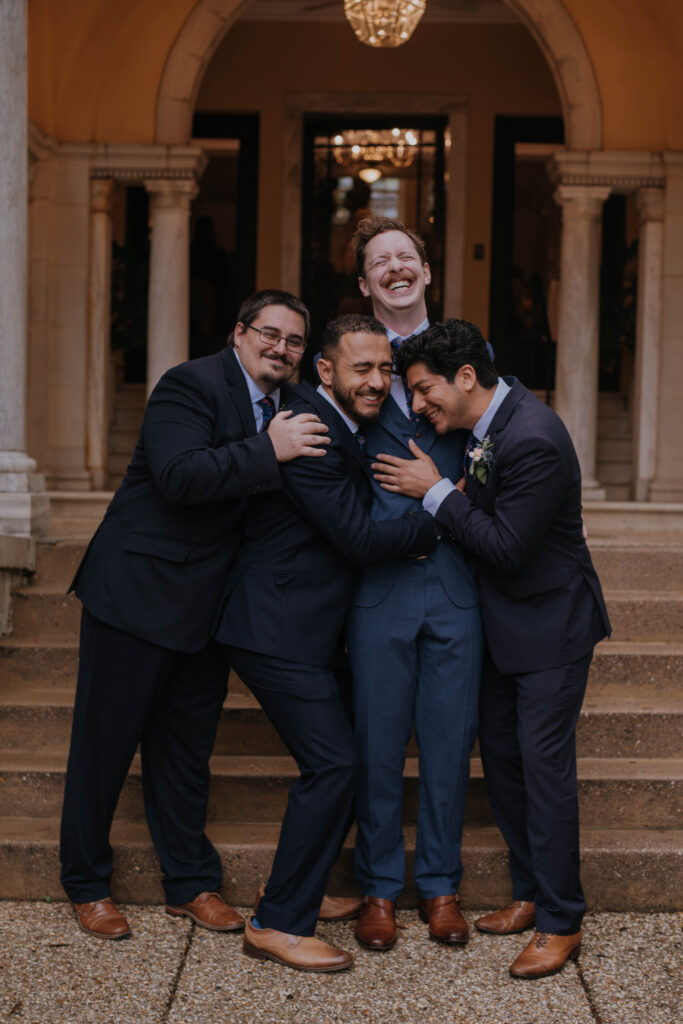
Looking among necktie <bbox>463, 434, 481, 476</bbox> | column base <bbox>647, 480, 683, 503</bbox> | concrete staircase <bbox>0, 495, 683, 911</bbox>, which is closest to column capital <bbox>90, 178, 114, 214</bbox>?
concrete staircase <bbox>0, 495, 683, 911</bbox>

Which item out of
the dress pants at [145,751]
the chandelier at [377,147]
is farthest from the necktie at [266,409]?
the chandelier at [377,147]

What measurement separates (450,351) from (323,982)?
1.86m

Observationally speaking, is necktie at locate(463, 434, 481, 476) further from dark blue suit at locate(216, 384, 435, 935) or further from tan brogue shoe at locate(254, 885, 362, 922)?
tan brogue shoe at locate(254, 885, 362, 922)

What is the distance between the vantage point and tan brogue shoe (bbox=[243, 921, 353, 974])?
3.21 metres

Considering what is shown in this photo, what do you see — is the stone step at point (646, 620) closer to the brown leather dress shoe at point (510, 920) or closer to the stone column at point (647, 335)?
the brown leather dress shoe at point (510, 920)

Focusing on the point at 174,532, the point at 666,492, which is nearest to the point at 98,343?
the point at 666,492

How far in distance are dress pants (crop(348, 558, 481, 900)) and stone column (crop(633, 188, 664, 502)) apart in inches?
192

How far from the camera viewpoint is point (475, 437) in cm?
344

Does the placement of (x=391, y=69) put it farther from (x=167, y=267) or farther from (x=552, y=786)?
(x=552, y=786)

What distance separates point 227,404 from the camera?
11.2ft

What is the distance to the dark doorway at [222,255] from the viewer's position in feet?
32.5

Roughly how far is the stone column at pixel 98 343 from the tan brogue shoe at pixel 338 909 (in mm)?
4869

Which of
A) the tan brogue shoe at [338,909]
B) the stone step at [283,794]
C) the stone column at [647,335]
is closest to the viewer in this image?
the tan brogue shoe at [338,909]

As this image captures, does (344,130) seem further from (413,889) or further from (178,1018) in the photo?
(178,1018)
